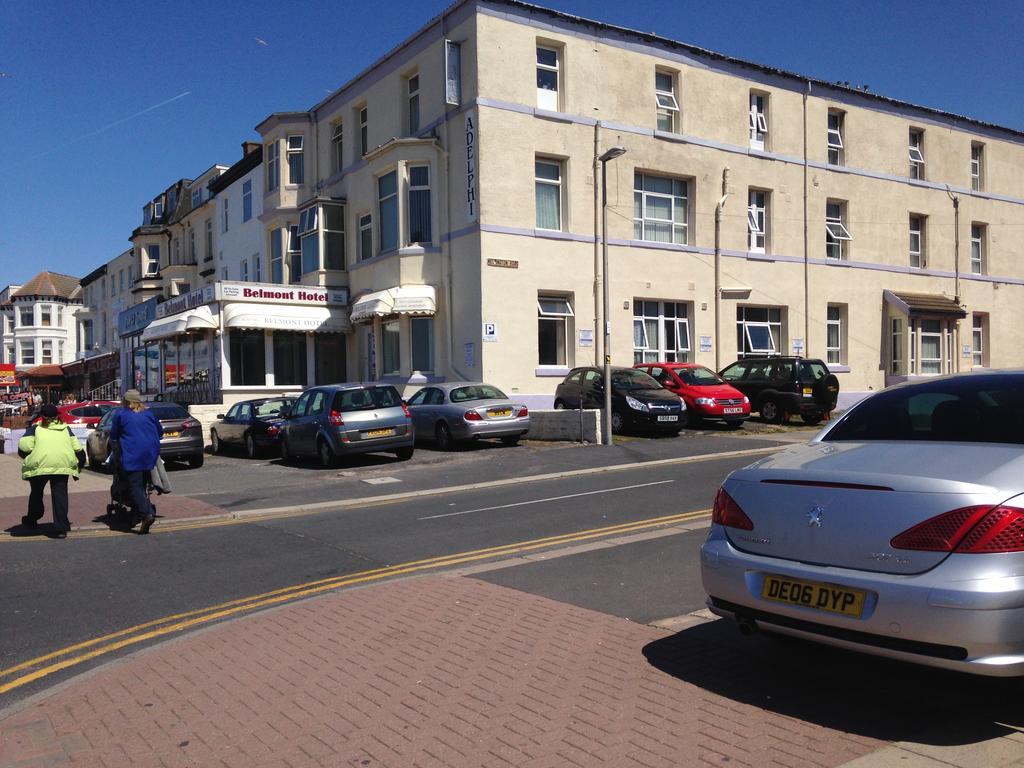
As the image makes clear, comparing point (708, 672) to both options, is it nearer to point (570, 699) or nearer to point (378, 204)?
point (570, 699)

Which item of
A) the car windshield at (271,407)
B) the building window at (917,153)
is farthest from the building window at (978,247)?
the car windshield at (271,407)

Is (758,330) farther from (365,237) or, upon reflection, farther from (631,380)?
(365,237)

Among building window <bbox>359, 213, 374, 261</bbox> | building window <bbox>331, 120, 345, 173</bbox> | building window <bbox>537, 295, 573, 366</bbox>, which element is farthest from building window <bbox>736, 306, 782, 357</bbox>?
building window <bbox>331, 120, 345, 173</bbox>

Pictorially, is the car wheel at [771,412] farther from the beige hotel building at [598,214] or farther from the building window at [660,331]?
the beige hotel building at [598,214]

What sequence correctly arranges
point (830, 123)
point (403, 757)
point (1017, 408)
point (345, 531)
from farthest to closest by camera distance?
point (830, 123)
point (345, 531)
point (1017, 408)
point (403, 757)

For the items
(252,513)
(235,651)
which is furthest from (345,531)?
(235,651)

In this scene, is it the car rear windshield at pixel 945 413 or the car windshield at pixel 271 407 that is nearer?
the car rear windshield at pixel 945 413

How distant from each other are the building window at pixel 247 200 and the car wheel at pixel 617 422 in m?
23.8

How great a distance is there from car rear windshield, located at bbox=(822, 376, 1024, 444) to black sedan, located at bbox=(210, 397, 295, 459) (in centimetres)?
1658

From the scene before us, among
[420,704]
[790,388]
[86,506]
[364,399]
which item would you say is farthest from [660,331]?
[420,704]

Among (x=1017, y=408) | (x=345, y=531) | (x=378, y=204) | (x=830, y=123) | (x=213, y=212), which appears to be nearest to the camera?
(x=1017, y=408)

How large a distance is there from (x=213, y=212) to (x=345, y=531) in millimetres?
37732

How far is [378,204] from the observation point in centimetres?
2803

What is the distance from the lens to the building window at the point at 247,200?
39.0 metres
